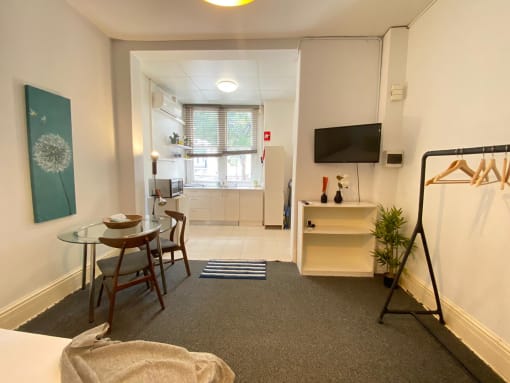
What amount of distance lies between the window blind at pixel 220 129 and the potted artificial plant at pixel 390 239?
350cm

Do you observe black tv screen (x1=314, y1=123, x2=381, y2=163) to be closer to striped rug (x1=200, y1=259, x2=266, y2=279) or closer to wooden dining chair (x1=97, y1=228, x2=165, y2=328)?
striped rug (x1=200, y1=259, x2=266, y2=279)

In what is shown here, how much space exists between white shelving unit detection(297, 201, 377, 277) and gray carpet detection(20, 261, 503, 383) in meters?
0.22

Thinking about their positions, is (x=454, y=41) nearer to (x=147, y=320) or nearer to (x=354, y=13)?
(x=354, y=13)

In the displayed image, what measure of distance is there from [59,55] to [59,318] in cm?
235

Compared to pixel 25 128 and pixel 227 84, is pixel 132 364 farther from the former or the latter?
pixel 227 84

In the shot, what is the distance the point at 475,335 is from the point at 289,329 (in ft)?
4.32

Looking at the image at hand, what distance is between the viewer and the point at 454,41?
1.91 m

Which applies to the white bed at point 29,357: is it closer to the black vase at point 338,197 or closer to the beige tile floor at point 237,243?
the beige tile floor at point 237,243

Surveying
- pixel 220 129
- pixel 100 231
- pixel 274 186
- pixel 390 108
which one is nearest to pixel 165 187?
pixel 100 231

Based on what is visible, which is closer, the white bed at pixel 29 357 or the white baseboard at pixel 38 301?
the white bed at pixel 29 357

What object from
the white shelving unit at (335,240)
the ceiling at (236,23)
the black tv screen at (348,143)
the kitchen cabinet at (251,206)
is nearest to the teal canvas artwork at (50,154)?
the ceiling at (236,23)

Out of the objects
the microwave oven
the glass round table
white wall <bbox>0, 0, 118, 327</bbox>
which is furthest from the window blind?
the glass round table

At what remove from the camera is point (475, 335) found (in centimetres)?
166

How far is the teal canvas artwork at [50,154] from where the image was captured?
6.30 feet
